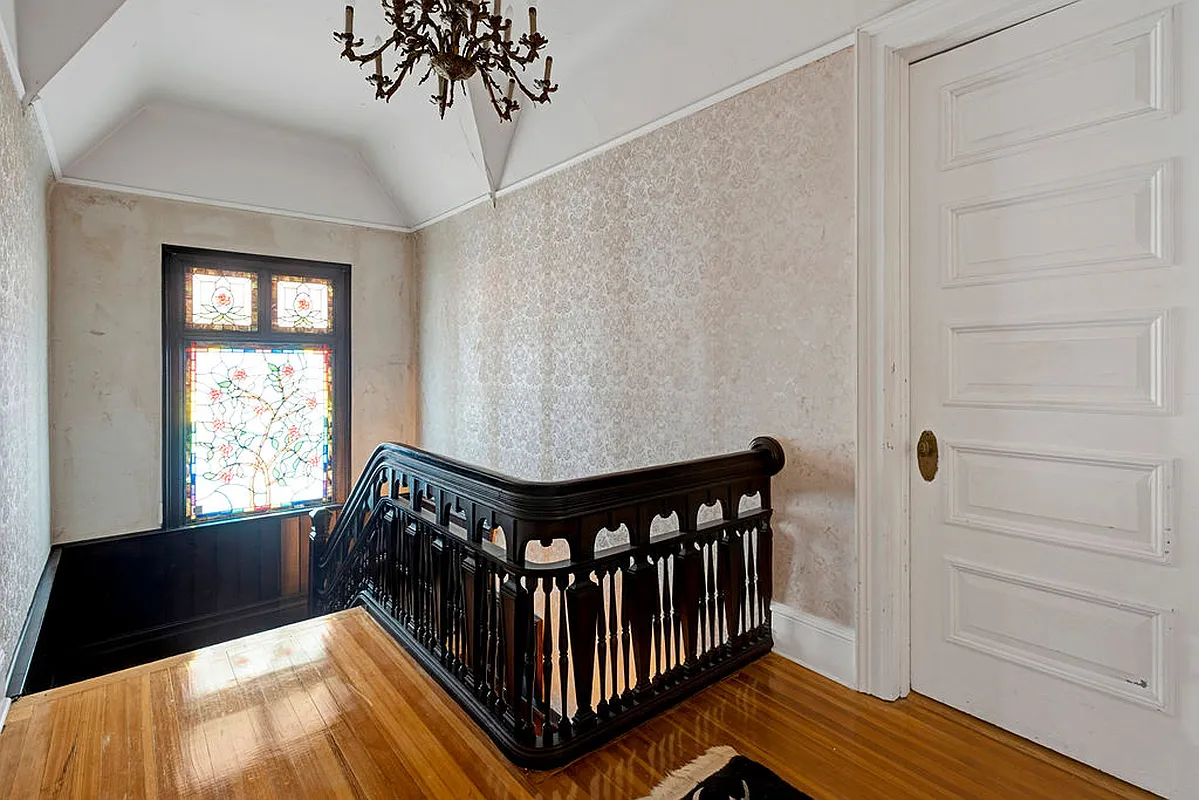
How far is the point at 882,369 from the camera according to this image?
198cm

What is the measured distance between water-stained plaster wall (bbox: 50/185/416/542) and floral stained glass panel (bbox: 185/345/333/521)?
25cm

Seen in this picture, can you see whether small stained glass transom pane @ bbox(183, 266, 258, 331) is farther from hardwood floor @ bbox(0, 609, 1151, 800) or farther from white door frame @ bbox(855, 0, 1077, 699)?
white door frame @ bbox(855, 0, 1077, 699)

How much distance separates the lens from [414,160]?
431 centimetres

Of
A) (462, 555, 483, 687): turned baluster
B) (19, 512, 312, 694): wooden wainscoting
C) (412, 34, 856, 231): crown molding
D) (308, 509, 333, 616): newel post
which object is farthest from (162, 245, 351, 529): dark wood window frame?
(462, 555, 483, 687): turned baluster

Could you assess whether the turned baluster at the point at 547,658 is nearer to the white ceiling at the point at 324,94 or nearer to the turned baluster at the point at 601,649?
the turned baluster at the point at 601,649

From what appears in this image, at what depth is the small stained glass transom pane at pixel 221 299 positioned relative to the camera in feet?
13.9

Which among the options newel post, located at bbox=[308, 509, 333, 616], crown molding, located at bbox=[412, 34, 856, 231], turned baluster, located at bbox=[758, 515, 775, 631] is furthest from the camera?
newel post, located at bbox=[308, 509, 333, 616]

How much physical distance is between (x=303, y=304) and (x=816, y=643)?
4.34 meters

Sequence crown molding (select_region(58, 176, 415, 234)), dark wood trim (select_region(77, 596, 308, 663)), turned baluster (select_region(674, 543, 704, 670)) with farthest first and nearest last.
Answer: dark wood trim (select_region(77, 596, 308, 663))
crown molding (select_region(58, 176, 415, 234))
turned baluster (select_region(674, 543, 704, 670))

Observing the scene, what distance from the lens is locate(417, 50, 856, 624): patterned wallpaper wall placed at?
212 centimetres

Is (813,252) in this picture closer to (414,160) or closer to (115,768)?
(115,768)

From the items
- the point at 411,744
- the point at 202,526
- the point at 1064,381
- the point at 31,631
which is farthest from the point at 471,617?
the point at 202,526

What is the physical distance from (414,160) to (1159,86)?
4036 mm

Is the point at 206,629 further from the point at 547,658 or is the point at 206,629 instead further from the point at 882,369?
the point at 882,369
